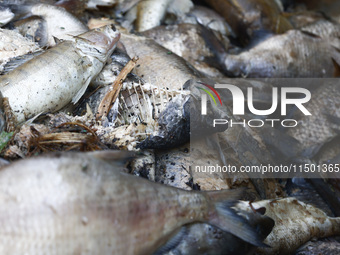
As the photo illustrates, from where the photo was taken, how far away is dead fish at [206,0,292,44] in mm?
5016

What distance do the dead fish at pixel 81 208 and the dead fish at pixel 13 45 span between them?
1568mm

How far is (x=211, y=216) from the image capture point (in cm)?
193

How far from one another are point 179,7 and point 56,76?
2.69 metres

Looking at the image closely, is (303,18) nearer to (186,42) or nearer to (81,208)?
(186,42)

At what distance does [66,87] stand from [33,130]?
653 millimetres

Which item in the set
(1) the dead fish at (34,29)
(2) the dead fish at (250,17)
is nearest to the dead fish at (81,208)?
(1) the dead fish at (34,29)

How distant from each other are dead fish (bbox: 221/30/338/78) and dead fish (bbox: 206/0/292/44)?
0.41 metres

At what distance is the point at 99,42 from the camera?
10.1 ft

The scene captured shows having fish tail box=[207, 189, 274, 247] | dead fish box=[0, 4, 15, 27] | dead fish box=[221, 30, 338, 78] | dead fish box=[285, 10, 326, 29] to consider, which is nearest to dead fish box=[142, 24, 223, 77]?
dead fish box=[221, 30, 338, 78]

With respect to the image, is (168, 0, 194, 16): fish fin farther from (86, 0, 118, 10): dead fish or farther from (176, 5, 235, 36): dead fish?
(86, 0, 118, 10): dead fish

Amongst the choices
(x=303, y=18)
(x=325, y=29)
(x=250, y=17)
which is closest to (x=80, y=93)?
(x=250, y=17)

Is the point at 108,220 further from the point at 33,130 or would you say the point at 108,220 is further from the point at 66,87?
the point at 66,87

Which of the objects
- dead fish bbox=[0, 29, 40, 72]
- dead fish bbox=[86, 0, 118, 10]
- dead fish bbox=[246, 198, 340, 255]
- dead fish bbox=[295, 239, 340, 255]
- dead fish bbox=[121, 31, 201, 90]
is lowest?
dead fish bbox=[295, 239, 340, 255]

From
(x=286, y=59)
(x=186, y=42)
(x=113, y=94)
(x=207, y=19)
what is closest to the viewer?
(x=113, y=94)
